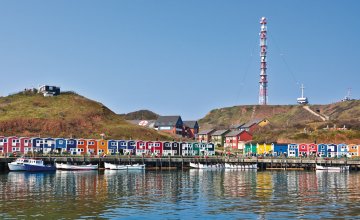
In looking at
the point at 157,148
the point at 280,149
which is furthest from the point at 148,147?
the point at 280,149

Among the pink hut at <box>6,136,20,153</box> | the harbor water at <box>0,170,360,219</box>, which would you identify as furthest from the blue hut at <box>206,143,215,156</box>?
the harbor water at <box>0,170,360,219</box>

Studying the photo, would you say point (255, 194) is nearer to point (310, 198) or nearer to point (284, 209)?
point (310, 198)

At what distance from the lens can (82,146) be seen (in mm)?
142125

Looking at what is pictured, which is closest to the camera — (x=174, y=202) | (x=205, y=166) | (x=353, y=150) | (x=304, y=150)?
(x=174, y=202)

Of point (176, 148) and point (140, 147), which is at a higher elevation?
point (140, 147)

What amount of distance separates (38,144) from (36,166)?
23.6 meters

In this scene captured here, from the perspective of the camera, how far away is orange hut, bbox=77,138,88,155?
141 metres

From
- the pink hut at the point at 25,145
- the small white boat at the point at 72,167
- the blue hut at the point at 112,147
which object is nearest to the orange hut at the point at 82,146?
the blue hut at the point at 112,147

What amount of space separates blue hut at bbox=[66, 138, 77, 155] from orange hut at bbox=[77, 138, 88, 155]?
3.89ft

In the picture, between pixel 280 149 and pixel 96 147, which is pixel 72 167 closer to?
pixel 96 147

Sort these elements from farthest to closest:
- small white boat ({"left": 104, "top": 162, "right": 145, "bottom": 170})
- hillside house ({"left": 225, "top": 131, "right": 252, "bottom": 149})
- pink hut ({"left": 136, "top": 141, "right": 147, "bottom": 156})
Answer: hillside house ({"left": 225, "top": 131, "right": 252, "bottom": 149}), pink hut ({"left": 136, "top": 141, "right": 147, "bottom": 156}), small white boat ({"left": 104, "top": 162, "right": 145, "bottom": 170})

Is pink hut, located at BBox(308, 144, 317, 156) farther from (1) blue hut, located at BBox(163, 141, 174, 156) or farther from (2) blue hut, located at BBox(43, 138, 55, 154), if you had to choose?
(2) blue hut, located at BBox(43, 138, 55, 154)

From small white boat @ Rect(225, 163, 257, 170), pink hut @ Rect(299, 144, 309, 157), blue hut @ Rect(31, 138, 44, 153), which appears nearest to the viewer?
small white boat @ Rect(225, 163, 257, 170)

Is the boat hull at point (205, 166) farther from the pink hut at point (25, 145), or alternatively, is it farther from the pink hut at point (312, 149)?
the pink hut at point (25, 145)
